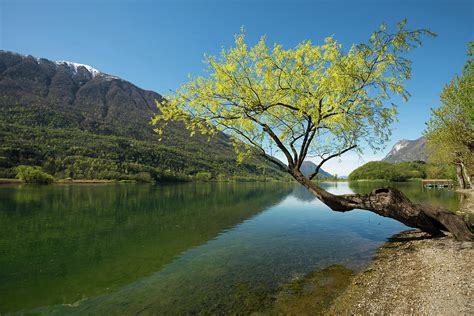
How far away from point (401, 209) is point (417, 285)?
24.7 feet

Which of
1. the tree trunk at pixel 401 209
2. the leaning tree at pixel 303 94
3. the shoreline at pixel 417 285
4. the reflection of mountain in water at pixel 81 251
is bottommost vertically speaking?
→ the reflection of mountain in water at pixel 81 251

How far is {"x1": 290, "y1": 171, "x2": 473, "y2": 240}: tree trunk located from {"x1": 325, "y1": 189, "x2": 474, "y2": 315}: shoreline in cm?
150

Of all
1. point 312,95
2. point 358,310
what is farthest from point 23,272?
point 312,95

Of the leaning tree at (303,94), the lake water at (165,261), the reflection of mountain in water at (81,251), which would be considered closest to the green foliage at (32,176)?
the reflection of mountain in water at (81,251)

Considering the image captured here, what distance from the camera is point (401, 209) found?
57.9 ft

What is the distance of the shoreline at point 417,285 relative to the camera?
30.5 feet

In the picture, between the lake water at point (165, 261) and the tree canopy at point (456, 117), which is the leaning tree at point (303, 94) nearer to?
the lake water at point (165, 261)

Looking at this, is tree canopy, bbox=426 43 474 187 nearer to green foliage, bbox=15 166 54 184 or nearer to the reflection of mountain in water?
the reflection of mountain in water

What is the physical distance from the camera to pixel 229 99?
51.9 ft

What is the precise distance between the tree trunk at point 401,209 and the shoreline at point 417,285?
1.50 metres

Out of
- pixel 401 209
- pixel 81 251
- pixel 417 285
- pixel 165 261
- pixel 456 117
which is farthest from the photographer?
pixel 456 117

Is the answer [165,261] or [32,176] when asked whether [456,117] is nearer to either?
[165,261]

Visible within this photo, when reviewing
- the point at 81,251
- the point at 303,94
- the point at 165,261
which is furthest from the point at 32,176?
the point at 303,94

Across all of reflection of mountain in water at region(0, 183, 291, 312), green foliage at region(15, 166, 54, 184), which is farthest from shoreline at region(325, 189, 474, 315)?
green foliage at region(15, 166, 54, 184)
